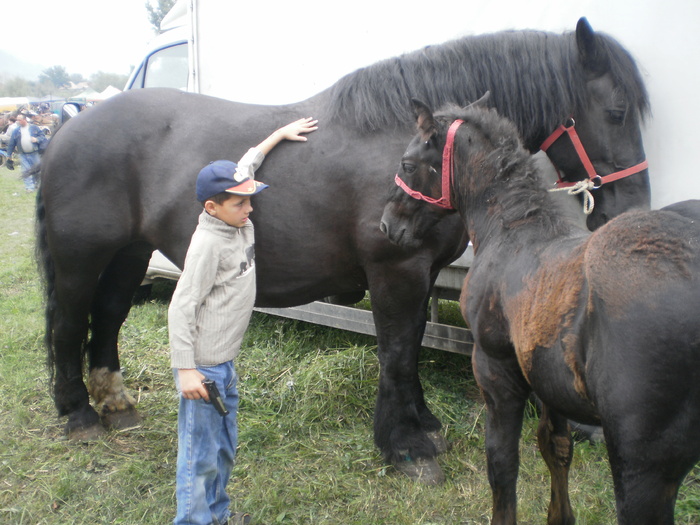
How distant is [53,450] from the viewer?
133 inches

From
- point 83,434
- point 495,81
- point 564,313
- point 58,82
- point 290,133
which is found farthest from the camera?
point 58,82

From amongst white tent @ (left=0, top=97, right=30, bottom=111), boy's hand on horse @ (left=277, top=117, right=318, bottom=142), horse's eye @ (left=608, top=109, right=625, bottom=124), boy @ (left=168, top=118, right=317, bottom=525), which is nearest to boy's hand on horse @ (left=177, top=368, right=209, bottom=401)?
boy @ (left=168, top=118, right=317, bottom=525)

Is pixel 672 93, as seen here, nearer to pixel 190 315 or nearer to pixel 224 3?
pixel 190 315

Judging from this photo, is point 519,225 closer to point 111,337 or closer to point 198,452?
point 198,452

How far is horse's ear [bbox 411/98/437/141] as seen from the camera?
2318mm

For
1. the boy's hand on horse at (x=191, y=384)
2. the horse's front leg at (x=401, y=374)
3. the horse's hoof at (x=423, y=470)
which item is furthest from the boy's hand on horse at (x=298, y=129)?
the horse's hoof at (x=423, y=470)

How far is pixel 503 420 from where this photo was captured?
213cm

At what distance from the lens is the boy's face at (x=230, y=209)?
91.7 inches

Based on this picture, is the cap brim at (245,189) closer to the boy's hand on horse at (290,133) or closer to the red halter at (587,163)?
the boy's hand on horse at (290,133)

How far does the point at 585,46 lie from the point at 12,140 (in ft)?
53.7

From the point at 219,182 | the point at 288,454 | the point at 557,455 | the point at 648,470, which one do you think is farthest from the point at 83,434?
the point at 648,470

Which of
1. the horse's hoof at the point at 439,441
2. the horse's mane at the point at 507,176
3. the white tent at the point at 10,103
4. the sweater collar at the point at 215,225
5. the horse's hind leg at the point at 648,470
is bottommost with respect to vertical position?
the white tent at the point at 10,103

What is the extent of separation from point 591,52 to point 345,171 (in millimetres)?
1270

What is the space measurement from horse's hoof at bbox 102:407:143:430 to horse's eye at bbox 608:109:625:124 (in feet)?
10.7
